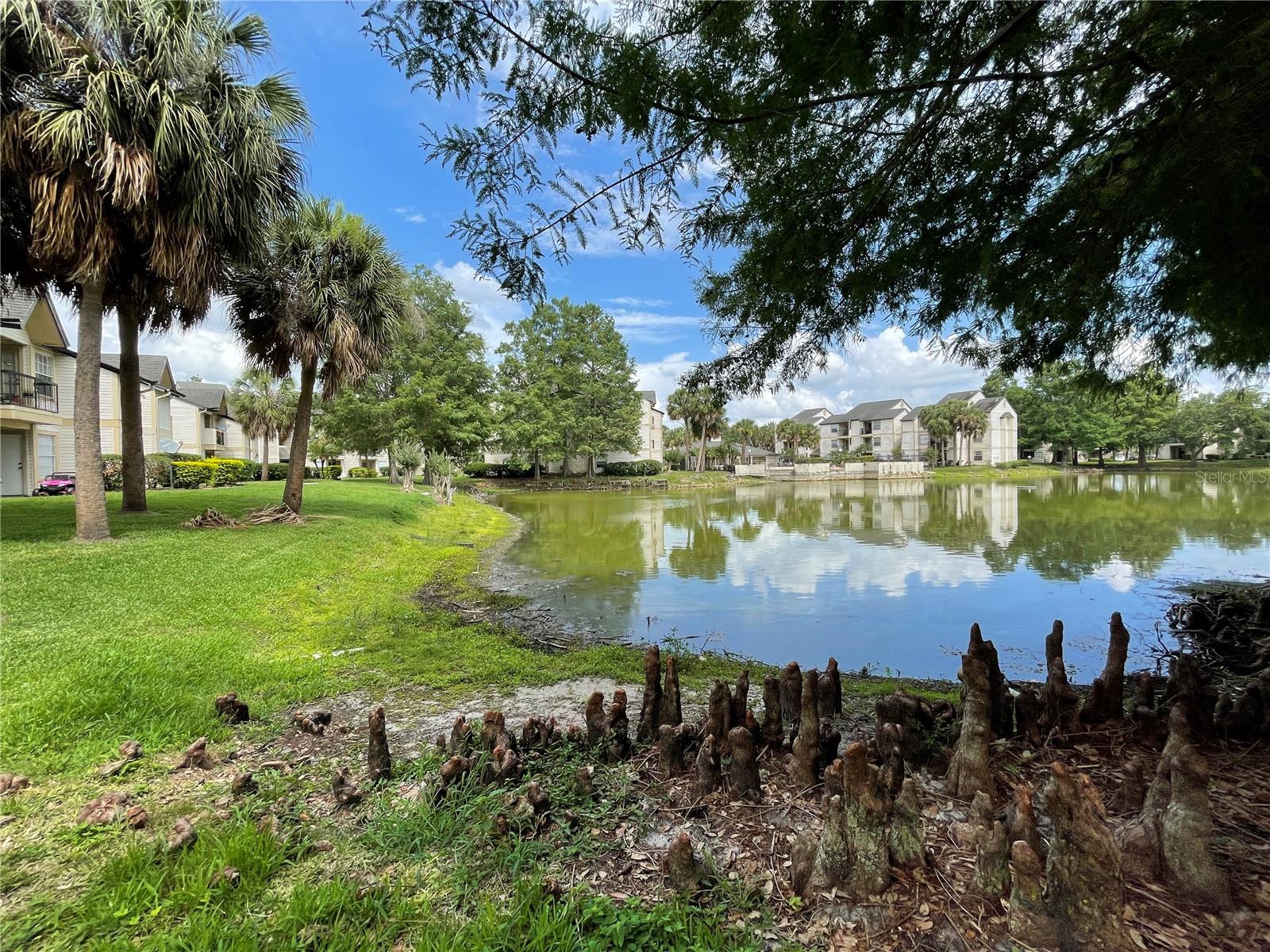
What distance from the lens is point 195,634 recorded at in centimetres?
539

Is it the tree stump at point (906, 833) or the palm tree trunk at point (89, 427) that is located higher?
the palm tree trunk at point (89, 427)

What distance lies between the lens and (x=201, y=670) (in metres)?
4.35

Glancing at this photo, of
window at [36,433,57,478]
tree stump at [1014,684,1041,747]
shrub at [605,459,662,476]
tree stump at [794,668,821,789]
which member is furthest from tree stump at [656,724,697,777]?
shrub at [605,459,662,476]

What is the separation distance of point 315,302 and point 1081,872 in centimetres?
1371

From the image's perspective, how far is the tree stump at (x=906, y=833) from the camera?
1871 millimetres

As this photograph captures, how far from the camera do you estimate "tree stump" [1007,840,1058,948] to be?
154cm

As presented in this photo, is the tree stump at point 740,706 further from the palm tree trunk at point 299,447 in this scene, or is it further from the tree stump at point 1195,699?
the palm tree trunk at point 299,447

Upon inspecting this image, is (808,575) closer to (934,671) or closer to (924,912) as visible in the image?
(934,671)

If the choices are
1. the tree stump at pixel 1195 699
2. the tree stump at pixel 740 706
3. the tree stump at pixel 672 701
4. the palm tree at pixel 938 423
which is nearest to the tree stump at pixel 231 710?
the tree stump at pixel 672 701

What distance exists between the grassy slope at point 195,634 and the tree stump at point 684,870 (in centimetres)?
310

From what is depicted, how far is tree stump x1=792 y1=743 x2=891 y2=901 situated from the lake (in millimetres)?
4393

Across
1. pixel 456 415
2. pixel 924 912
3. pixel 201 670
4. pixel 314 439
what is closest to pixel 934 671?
Result: pixel 924 912

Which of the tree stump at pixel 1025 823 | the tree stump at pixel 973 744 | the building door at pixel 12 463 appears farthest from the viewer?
the building door at pixel 12 463

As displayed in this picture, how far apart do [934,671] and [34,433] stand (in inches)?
1056
